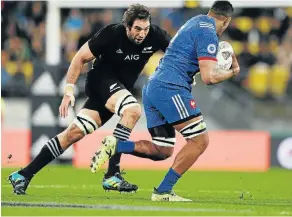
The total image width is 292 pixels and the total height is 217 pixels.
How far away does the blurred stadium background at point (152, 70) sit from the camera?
18.2 metres

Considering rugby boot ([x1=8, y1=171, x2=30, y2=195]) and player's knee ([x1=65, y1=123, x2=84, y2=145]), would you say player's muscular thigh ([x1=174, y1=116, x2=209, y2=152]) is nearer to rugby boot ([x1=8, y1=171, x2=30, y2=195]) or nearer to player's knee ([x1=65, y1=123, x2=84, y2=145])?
player's knee ([x1=65, y1=123, x2=84, y2=145])

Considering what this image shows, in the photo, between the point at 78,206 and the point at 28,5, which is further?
the point at 28,5

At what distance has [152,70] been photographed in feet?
69.2

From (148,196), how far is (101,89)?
4.34 feet

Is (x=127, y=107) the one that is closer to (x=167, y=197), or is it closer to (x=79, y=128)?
(x=79, y=128)

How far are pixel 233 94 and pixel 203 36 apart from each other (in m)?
9.59

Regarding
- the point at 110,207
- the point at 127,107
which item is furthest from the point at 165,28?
the point at 110,207

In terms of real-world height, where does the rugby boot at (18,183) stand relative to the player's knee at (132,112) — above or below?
below

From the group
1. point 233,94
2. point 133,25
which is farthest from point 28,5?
point 133,25

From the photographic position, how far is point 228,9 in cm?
1043

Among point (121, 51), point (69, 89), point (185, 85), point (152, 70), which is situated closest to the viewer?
point (185, 85)

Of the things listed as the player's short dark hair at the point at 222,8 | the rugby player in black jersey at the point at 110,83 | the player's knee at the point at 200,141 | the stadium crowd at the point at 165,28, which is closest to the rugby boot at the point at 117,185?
the rugby player in black jersey at the point at 110,83

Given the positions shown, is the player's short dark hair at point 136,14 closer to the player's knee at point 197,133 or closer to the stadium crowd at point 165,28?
the player's knee at point 197,133

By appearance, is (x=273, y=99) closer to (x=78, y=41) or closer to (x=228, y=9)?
(x=78, y=41)
